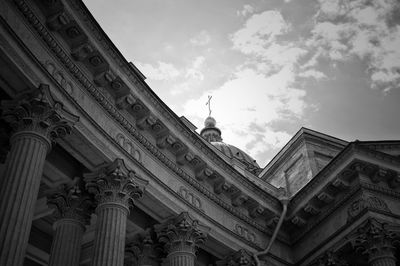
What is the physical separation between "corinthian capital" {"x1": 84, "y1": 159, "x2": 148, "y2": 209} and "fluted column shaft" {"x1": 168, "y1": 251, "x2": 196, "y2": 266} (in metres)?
2.89

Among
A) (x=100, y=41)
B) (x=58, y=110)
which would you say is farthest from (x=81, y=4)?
(x=58, y=110)

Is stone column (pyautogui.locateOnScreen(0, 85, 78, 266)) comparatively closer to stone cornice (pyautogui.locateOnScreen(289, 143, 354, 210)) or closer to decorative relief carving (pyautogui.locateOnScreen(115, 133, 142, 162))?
decorative relief carving (pyautogui.locateOnScreen(115, 133, 142, 162))

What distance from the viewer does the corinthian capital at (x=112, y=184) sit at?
15750mm

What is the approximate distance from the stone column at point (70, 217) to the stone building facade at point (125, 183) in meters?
0.03

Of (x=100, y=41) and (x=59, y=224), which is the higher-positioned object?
(x=100, y=41)

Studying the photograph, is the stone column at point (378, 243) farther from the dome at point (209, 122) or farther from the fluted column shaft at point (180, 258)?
the dome at point (209, 122)

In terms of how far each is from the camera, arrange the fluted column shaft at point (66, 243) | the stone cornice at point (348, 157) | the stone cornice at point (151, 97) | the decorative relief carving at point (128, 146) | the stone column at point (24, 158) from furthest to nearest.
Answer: the stone cornice at point (348, 157)
the decorative relief carving at point (128, 146)
the stone cornice at point (151, 97)
the fluted column shaft at point (66, 243)
the stone column at point (24, 158)

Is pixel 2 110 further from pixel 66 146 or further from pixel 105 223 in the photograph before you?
pixel 105 223

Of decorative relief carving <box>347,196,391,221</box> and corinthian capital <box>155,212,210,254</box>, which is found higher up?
decorative relief carving <box>347,196,391,221</box>

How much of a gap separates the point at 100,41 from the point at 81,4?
1.32m

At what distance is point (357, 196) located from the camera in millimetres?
20578

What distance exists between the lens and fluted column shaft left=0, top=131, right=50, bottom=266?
11.4 meters

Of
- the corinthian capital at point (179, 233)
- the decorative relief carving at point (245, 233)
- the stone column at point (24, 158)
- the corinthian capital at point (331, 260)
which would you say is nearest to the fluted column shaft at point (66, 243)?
the stone column at point (24, 158)

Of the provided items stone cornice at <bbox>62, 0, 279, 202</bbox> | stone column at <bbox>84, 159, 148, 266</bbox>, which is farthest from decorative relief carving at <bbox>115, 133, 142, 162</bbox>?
stone cornice at <bbox>62, 0, 279, 202</bbox>
